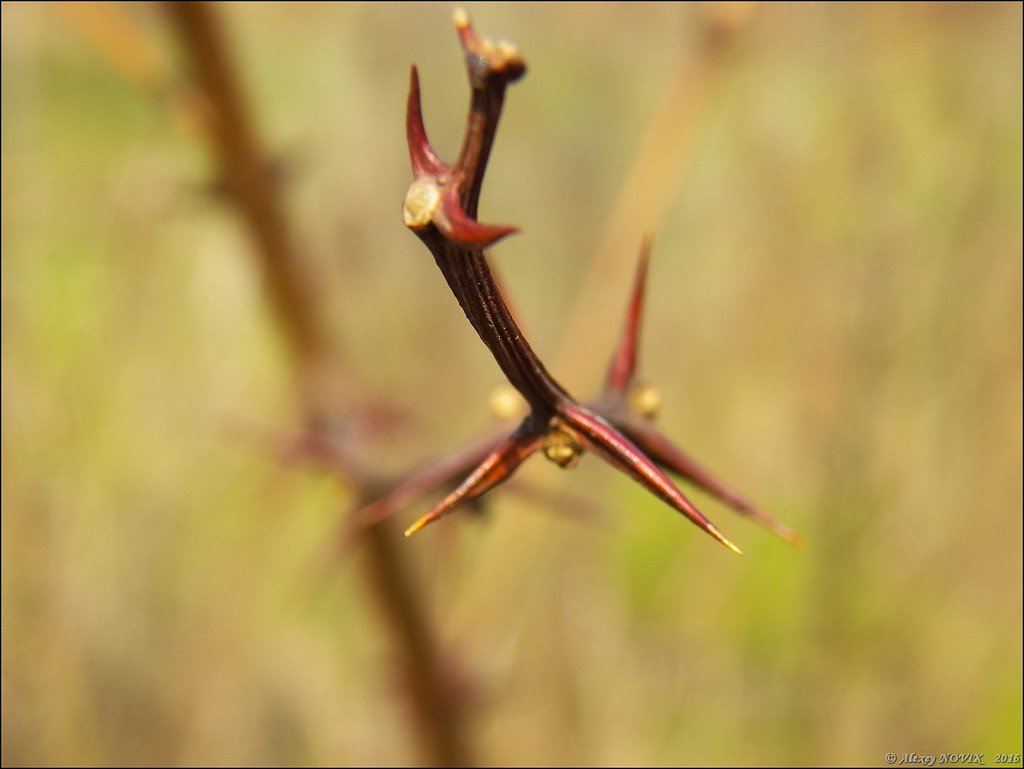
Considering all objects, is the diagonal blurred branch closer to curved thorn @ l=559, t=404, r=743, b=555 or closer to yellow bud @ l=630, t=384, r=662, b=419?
yellow bud @ l=630, t=384, r=662, b=419

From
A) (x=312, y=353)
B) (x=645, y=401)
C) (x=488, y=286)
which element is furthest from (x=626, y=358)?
(x=312, y=353)

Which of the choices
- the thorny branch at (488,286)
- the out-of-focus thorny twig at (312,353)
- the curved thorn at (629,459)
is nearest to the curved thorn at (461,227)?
the thorny branch at (488,286)

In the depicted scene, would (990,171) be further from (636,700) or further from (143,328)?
(143,328)

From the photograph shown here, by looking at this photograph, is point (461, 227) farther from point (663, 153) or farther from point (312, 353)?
point (663, 153)

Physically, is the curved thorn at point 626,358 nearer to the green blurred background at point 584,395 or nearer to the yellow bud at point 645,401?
the yellow bud at point 645,401

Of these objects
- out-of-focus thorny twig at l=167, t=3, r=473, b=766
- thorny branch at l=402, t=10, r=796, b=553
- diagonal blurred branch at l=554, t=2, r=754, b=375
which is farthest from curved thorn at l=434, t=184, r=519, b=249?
diagonal blurred branch at l=554, t=2, r=754, b=375

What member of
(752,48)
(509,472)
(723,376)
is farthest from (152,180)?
(723,376)
